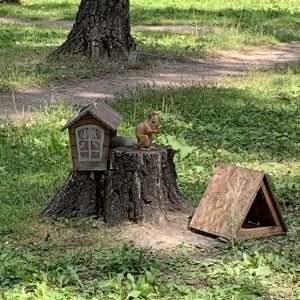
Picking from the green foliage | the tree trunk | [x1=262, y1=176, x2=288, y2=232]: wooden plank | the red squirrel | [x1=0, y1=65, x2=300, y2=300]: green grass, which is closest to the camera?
[x1=0, y1=65, x2=300, y2=300]: green grass

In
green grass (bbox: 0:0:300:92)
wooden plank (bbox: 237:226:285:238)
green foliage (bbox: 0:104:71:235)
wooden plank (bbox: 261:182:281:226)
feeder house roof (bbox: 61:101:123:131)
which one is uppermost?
feeder house roof (bbox: 61:101:123:131)

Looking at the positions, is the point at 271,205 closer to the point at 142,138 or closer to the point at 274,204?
the point at 274,204

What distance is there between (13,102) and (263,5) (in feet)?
38.4

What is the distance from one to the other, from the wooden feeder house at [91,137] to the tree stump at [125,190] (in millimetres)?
69

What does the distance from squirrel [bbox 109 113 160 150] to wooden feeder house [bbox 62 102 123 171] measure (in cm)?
6

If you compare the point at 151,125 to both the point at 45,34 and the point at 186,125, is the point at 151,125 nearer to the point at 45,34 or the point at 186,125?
the point at 186,125

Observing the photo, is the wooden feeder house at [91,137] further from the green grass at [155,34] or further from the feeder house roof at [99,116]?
the green grass at [155,34]

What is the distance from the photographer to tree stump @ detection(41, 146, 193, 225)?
5.31m

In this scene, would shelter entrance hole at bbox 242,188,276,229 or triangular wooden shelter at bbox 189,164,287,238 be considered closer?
triangular wooden shelter at bbox 189,164,287,238

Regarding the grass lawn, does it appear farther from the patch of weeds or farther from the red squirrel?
the red squirrel

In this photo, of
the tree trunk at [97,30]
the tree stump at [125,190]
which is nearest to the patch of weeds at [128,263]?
the tree stump at [125,190]

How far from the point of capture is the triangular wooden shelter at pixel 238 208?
17.0 ft

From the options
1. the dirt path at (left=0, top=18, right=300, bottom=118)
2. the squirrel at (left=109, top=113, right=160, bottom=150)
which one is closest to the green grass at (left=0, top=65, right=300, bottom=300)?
the squirrel at (left=109, top=113, right=160, bottom=150)

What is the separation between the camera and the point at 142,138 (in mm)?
5387
